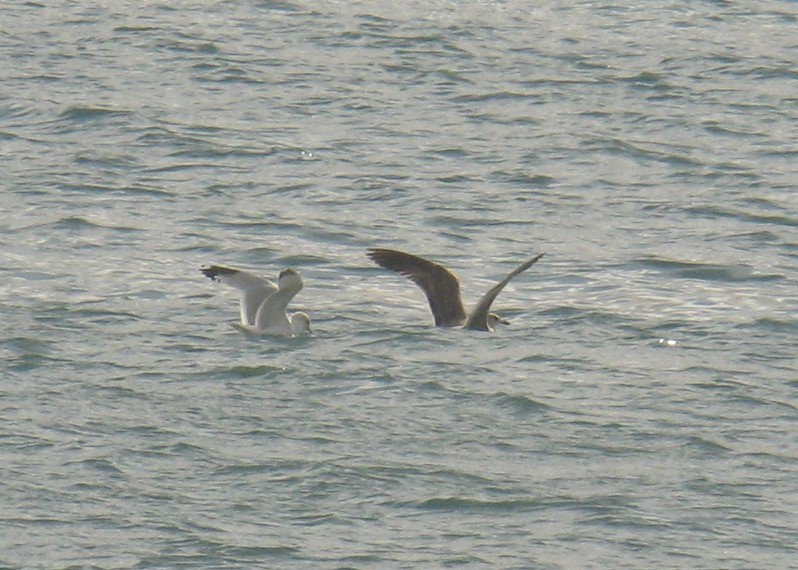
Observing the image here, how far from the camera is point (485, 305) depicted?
1454cm

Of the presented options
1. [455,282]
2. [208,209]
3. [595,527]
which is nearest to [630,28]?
[208,209]

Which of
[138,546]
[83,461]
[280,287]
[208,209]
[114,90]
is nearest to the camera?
[138,546]

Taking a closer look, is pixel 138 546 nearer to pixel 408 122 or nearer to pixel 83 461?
pixel 83 461

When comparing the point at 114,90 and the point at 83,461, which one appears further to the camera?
the point at 114,90

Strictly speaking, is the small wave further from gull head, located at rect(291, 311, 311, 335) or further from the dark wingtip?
the dark wingtip

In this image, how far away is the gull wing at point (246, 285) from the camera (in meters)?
14.7

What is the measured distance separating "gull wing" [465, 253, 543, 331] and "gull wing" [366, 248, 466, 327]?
0.20 metres

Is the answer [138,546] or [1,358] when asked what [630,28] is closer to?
[1,358]

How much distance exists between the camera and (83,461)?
1164cm

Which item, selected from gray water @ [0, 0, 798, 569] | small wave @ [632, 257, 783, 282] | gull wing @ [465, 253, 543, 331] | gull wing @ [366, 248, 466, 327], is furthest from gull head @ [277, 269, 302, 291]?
→ small wave @ [632, 257, 783, 282]

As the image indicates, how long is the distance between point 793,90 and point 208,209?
331 inches

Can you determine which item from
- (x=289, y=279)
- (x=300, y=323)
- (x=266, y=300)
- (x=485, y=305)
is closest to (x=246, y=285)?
(x=266, y=300)

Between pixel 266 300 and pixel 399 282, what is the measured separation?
2.00 meters

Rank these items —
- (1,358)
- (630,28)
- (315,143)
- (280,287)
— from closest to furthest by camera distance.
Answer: (1,358)
(280,287)
(315,143)
(630,28)
